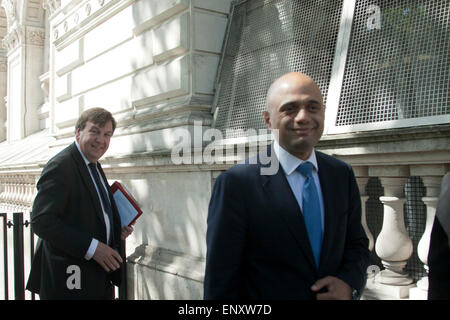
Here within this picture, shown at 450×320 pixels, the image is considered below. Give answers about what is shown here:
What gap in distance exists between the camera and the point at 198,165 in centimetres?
451

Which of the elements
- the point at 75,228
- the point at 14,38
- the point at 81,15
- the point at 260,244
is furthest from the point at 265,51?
the point at 14,38

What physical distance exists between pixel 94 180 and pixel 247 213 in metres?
1.70

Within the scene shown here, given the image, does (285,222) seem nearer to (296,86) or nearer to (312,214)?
(312,214)

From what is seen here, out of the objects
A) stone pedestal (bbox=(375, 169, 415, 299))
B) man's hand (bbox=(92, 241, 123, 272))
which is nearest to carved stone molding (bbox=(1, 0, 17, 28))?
man's hand (bbox=(92, 241, 123, 272))

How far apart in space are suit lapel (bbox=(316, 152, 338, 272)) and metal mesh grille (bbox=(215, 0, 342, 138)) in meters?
1.95

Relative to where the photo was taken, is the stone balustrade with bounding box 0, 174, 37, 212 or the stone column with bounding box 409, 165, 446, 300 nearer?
the stone column with bounding box 409, 165, 446, 300

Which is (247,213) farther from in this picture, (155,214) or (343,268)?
(155,214)

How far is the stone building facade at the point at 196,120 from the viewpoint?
3.04 metres

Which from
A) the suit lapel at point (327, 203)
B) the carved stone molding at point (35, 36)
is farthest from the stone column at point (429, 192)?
the carved stone molding at point (35, 36)

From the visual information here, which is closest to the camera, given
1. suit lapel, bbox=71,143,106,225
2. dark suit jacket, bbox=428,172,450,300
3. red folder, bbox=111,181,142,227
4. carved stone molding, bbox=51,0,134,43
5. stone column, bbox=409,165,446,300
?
dark suit jacket, bbox=428,172,450,300

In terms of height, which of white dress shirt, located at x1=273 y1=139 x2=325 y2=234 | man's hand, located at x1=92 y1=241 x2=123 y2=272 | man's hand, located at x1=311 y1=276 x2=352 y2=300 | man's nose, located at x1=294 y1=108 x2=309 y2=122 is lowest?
man's hand, located at x1=92 y1=241 x2=123 y2=272

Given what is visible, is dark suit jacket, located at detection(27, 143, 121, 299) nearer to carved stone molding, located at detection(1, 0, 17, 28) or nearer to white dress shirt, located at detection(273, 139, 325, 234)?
white dress shirt, located at detection(273, 139, 325, 234)

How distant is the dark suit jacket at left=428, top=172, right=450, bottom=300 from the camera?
5.71 ft
